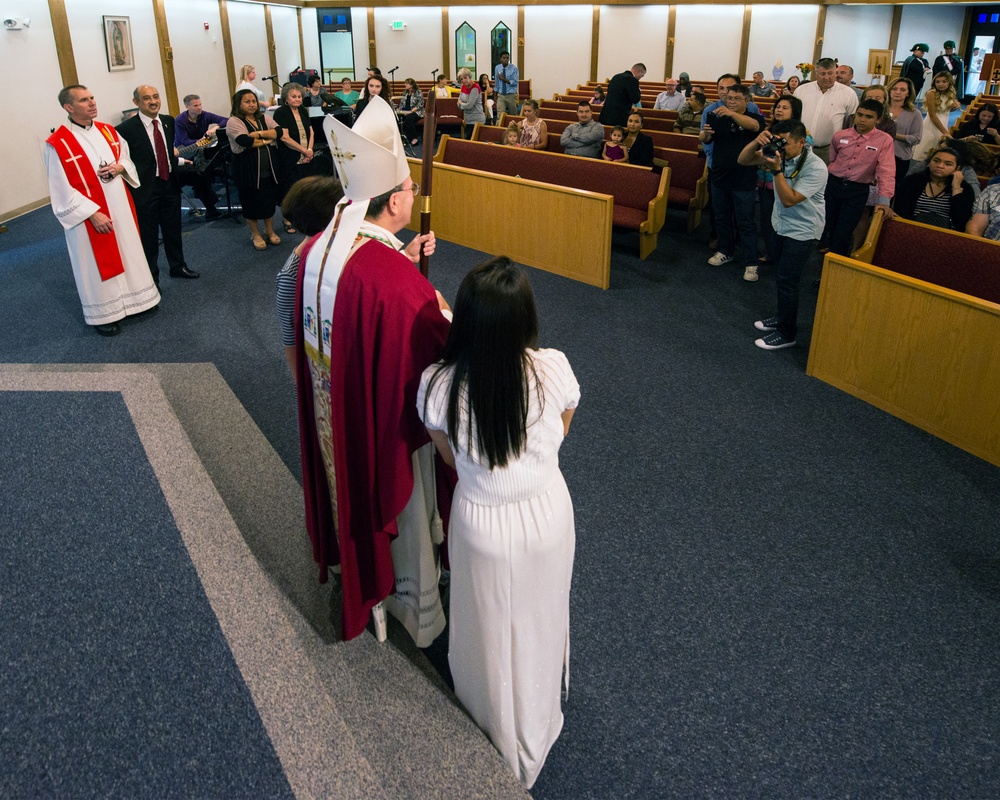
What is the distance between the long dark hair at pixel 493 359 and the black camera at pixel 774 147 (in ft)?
11.0

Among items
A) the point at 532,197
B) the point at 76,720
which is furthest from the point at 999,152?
the point at 76,720

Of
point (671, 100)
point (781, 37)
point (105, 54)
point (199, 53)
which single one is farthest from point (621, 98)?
point (781, 37)

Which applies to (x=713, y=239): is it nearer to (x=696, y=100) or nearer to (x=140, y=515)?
(x=696, y=100)

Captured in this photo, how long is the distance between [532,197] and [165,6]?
868 centimetres

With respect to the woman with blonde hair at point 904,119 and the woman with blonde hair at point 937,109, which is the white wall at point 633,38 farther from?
the woman with blonde hair at point 904,119

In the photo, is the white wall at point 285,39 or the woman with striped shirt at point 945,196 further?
the white wall at point 285,39

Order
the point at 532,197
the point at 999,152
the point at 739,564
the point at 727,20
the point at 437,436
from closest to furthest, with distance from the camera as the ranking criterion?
the point at 437,436
the point at 739,564
the point at 532,197
the point at 999,152
the point at 727,20

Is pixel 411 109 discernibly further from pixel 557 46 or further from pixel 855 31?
pixel 855 31

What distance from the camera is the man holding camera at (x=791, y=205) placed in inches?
178

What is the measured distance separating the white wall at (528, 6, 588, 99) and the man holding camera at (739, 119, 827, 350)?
14239 millimetres

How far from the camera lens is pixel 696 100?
342 inches

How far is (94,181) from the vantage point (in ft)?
15.8

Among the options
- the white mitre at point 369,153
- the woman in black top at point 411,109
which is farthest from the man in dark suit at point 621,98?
the white mitre at point 369,153

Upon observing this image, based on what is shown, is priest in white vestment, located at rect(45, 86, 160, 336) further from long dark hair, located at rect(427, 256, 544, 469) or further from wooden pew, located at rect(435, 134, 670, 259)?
long dark hair, located at rect(427, 256, 544, 469)
